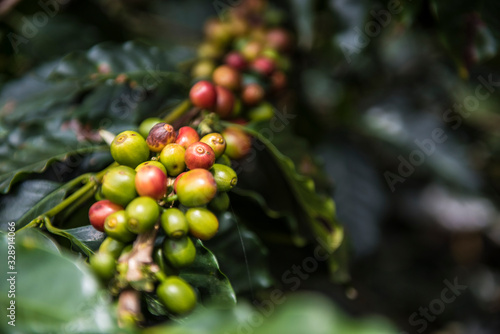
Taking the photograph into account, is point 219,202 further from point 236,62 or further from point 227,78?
point 236,62

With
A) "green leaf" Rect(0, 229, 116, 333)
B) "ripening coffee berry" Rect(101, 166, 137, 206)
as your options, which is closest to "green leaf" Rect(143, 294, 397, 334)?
"green leaf" Rect(0, 229, 116, 333)

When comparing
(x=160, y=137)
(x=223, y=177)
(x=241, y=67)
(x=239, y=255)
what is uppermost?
(x=160, y=137)

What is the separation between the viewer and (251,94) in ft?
4.37

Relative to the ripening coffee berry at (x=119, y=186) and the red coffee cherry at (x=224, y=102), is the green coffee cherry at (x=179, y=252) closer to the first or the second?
the ripening coffee berry at (x=119, y=186)

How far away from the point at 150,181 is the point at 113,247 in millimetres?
145

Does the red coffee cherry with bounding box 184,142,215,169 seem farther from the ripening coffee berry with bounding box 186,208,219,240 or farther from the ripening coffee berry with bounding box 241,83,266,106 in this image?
the ripening coffee berry with bounding box 241,83,266,106

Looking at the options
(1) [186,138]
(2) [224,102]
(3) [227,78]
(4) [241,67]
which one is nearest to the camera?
(1) [186,138]

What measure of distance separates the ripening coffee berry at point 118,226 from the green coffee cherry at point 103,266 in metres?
0.05

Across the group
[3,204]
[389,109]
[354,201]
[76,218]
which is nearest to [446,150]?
[389,109]

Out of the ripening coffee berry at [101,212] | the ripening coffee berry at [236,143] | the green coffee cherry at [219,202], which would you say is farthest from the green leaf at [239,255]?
the ripening coffee berry at [101,212]

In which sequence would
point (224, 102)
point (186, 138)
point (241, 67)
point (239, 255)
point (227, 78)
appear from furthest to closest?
1. point (241, 67)
2. point (227, 78)
3. point (224, 102)
4. point (239, 255)
5. point (186, 138)

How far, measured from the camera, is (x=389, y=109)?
2078 mm

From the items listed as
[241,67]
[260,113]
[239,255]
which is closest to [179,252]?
[239,255]

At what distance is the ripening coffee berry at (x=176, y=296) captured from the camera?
2.31 ft
